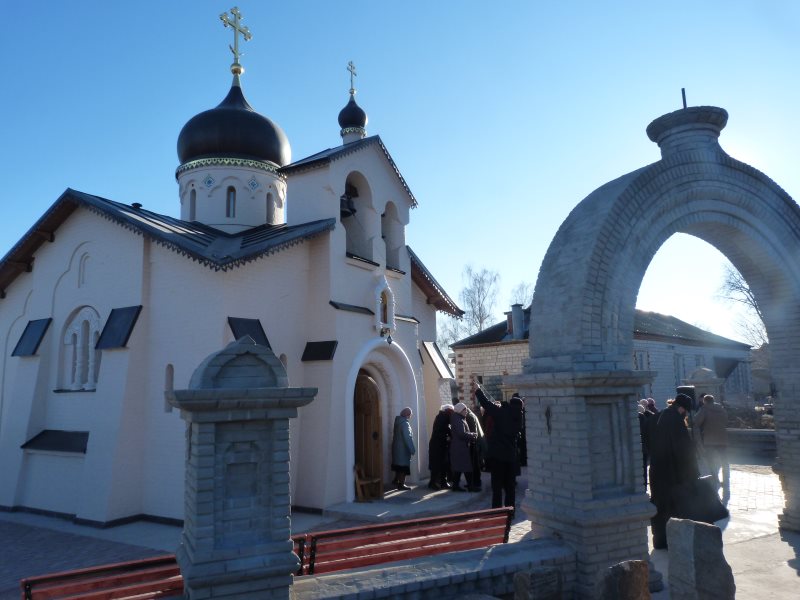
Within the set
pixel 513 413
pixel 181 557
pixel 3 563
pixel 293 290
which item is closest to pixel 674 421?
pixel 513 413

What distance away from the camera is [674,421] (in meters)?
6.54

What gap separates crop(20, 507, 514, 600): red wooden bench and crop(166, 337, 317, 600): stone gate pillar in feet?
2.26

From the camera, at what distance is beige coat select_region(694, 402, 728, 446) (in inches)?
381

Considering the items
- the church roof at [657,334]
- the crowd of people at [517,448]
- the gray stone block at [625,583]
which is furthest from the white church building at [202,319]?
the church roof at [657,334]

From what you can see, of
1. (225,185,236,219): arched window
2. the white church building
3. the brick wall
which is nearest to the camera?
the white church building

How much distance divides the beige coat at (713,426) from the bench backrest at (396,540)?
545cm

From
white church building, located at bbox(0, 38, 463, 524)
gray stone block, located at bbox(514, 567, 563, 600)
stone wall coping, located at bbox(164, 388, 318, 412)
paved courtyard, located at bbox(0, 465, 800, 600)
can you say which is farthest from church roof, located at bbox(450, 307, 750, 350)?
stone wall coping, located at bbox(164, 388, 318, 412)

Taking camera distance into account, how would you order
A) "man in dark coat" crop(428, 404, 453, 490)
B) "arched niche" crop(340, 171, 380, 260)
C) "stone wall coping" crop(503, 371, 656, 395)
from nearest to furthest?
"stone wall coping" crop(503, 371, 656, 395)
"man in dark coat" crop(428, 404, 453, 490)
"arched niche" crop(340, 171, 380, 260)

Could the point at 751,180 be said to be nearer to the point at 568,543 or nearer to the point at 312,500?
the point at 568,543

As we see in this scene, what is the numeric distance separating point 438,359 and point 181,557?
1098 cm

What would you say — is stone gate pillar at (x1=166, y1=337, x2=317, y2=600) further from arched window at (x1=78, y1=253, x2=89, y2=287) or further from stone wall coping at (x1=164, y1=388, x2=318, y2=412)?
arched window at (x1=78, y1=253, x2=89, y2=287)

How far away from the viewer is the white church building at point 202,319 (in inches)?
396

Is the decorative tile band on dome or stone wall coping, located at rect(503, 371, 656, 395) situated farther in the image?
the decorative tile band on dome

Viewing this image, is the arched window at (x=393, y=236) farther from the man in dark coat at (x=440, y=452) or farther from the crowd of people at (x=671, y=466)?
the crowd of people at (x=671, y=466)
